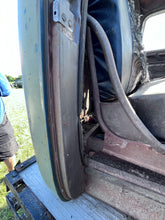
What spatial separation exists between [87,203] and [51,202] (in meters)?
0.25

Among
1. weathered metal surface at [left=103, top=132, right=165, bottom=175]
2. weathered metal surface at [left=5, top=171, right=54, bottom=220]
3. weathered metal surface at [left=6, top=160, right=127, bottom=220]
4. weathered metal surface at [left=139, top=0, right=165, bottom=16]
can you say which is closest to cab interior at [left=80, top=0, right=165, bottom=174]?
weathered metal surface at [left=103, top=132, right=165, bottom=175]

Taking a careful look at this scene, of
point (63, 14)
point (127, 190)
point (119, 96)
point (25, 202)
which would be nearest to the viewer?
point (63, 14)

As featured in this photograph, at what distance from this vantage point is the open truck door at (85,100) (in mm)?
498

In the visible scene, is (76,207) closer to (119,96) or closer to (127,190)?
(127,190)

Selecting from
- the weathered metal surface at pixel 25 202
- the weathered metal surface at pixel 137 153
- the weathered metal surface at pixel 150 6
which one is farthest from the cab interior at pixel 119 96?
the weathered metal surface at pixel 150 6

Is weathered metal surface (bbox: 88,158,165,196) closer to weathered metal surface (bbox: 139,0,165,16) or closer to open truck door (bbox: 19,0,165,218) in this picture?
open truck door (bbox: 19,0,165,218)

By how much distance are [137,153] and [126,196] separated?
0.85 ft

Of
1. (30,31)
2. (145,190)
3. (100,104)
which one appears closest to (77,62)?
(30,31)

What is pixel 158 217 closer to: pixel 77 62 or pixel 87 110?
pixel 87 110

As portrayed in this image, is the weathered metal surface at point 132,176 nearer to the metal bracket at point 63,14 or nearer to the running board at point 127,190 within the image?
the running board at point 127,190

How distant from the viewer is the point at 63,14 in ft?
1.55

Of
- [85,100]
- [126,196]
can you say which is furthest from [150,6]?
[126,196]

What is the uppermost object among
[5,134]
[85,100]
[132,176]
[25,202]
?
[85,100]

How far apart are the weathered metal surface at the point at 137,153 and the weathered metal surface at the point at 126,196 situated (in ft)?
0.45
